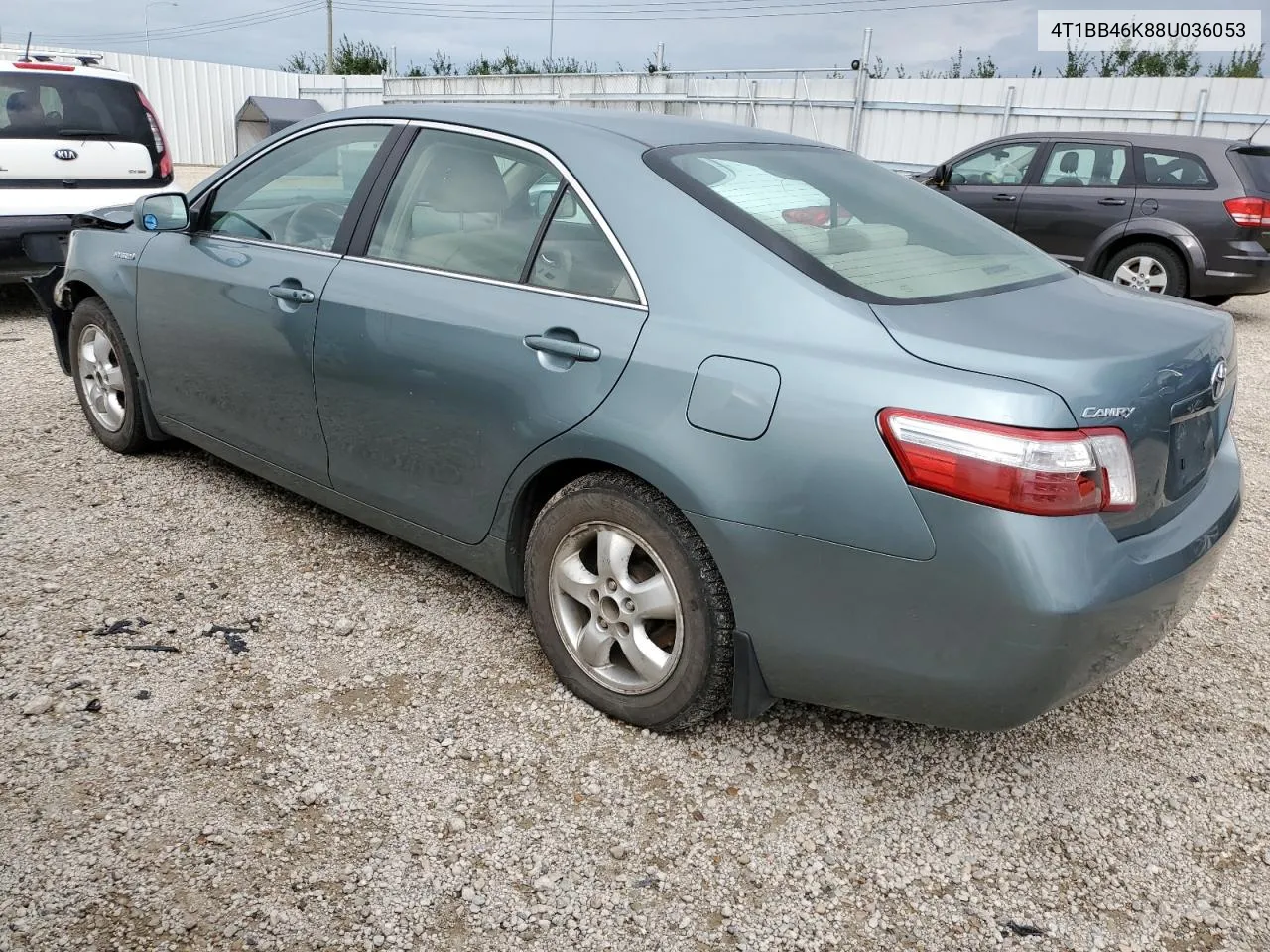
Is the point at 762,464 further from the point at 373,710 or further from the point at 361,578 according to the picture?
the point at 361,578

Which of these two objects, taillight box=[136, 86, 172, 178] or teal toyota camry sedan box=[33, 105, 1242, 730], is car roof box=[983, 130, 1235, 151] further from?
taillight box=[136, 86, 172, 178]

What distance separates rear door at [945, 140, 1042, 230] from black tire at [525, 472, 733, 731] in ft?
Result: 25.9

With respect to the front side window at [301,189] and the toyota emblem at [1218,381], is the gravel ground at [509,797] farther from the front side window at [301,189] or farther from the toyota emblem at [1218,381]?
the front side window at [301,189]

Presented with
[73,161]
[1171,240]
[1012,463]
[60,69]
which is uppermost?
[60,69]

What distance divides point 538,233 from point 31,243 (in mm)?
5914

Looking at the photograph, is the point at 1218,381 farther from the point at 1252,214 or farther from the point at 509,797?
the point at 1252,214

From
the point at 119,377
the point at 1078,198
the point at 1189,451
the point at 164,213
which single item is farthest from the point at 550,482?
the point at 1078,198

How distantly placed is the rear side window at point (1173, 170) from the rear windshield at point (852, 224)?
671cm

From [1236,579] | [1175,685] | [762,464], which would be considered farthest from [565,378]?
[1236,579]

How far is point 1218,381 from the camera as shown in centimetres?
243

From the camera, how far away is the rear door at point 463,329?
8.56ft

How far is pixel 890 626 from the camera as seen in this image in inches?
85.5

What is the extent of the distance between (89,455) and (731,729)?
11.2 ft

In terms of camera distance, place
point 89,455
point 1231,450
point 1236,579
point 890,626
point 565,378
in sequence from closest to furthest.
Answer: point 890,626, point 565,378, point 1231,450, point 1236,579, point 89,455
